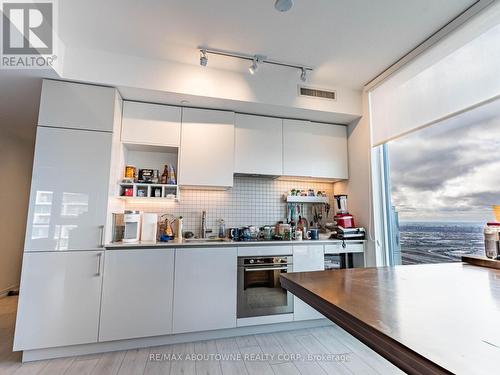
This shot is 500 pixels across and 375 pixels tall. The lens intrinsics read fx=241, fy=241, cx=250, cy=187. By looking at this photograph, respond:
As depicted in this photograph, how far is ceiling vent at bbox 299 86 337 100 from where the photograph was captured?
9.29 ft

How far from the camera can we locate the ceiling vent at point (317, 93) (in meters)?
2.83

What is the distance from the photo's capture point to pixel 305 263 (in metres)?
2.64

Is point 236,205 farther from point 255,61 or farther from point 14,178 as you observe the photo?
point 14,178

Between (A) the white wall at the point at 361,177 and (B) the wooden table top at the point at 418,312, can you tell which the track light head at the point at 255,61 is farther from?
(B) the wooden table top at the point at 418,312

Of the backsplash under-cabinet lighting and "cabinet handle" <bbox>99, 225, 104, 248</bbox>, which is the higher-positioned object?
the backsplash under-cabinet lighting

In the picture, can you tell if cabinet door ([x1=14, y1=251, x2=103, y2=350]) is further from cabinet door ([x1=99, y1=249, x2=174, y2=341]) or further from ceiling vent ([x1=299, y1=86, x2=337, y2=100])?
ceiling vent ([x1=299, y1=86, x2=337, y2=100])

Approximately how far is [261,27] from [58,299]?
2.86 meters

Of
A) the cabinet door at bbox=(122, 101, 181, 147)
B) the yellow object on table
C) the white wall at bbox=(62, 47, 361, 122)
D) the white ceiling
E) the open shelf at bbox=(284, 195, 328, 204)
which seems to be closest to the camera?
the yellow object on table

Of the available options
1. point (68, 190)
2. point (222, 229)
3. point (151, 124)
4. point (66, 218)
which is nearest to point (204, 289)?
point (222, 229)

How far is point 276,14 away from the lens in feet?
6.21

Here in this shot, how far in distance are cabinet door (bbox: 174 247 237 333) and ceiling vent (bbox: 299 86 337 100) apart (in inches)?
77.6

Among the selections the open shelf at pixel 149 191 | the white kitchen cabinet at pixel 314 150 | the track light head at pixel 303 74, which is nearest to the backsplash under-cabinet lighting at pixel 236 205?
the open shelf at pixel 149 191

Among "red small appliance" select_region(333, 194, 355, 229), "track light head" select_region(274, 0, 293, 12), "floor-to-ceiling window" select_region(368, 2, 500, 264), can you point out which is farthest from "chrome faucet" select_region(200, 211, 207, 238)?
"track light head" select_region(274, 0, 293, 12)

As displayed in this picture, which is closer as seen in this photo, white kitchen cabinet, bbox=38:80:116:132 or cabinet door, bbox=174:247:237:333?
white kitchen cabinet, bbox=38:80:116:132
